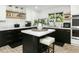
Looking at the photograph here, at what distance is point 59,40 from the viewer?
4.93 ft

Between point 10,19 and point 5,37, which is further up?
point 10,19

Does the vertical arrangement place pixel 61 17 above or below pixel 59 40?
above

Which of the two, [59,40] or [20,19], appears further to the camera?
[59,40]

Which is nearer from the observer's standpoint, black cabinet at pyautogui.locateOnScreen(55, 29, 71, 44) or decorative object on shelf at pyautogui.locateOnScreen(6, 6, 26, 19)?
decorative object on shelf at pyautogui.locateOnScreen(6, 6, 26, 19)

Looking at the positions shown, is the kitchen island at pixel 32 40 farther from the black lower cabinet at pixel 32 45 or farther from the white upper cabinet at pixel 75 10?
the white upper cabinet at pixel 75 10

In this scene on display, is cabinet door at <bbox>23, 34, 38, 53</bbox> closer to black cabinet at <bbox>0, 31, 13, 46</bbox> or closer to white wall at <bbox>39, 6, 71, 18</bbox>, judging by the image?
black cabinet at <bbox>0, 31, 13, 46</bbox>

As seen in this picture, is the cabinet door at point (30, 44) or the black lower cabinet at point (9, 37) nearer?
the black lower cabinet at point (9, 37)

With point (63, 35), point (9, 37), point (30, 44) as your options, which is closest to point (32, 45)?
point (30, 44)

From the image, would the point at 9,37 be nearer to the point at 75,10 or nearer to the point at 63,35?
the point at 63,35

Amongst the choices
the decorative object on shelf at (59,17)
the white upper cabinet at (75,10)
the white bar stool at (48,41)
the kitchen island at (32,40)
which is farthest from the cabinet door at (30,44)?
the white upper cabinet at (75,10)

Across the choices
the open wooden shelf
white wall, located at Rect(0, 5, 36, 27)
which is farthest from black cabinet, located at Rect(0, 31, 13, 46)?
the open wooden shelf
